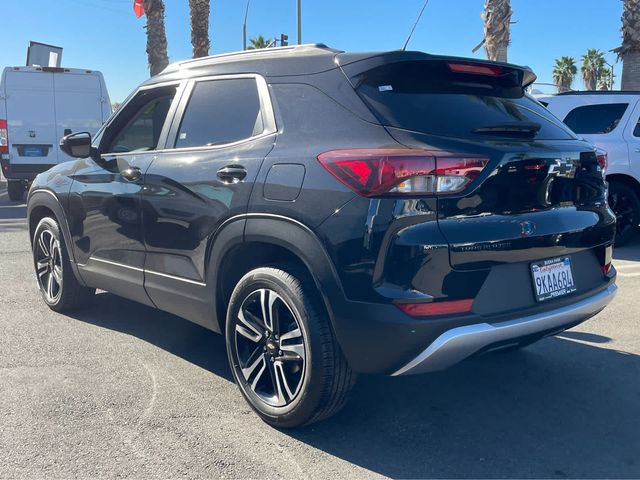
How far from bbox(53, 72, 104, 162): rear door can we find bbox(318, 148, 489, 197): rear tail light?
1154 cm

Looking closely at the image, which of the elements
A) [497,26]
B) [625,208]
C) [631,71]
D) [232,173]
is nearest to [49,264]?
[232,173]

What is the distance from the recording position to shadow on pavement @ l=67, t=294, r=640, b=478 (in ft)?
9.93

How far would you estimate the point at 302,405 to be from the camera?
10.4 ft

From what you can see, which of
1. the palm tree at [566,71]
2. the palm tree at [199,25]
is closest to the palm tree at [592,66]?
the palm tree at [566,71]

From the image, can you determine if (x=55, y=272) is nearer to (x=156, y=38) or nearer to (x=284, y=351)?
(x=284, y=351)

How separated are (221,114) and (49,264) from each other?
252cm

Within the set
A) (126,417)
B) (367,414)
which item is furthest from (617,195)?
(126,417)

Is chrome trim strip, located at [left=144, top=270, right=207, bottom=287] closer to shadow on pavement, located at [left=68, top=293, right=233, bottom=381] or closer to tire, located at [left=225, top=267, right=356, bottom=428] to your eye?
tire, located at [left=225, top=267, right=356, bottom=428]

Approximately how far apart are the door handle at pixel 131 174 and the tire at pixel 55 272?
1187 millimetres

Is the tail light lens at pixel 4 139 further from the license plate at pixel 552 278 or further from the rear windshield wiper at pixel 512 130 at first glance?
the license plate at pixel 552 278

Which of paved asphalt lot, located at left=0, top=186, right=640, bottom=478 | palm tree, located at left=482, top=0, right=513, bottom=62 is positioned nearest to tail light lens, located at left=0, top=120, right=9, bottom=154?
paved asphalt lot, located at left=0, top=186, right=640, bottom=478

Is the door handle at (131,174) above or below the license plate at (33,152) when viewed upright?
below

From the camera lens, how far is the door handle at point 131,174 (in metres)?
4.14

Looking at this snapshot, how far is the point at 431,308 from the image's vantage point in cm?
281
